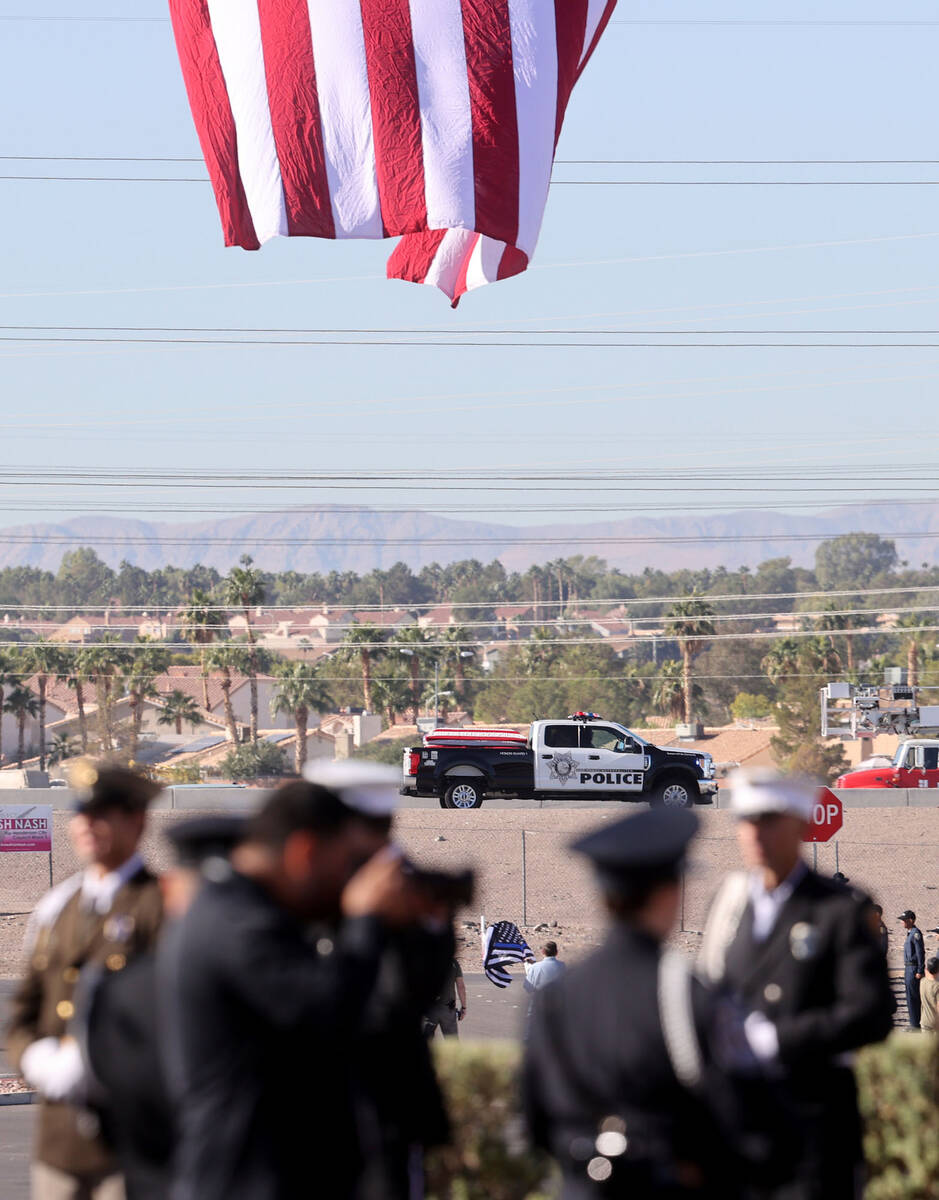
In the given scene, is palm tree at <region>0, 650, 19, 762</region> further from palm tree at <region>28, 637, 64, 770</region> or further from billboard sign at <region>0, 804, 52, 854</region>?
billboard sign at <region>0, 804, 52, 854</region>

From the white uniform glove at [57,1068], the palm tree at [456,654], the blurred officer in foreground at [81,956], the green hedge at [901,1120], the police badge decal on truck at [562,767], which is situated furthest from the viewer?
the palm tree at [456,654]

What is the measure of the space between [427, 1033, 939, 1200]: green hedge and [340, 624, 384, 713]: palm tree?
350 feet

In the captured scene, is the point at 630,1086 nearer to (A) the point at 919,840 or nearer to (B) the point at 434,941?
(B) the point at 434,941

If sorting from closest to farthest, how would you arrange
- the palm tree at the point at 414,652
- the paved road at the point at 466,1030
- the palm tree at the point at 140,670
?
the paved road at the point at 466,1030 → the palm tree at the point at 140,670 → the palm tree at the point at 414,652

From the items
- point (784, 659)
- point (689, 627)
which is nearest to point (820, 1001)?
point (689, 627)

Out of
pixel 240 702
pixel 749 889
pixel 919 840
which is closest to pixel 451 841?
pixel 919 840

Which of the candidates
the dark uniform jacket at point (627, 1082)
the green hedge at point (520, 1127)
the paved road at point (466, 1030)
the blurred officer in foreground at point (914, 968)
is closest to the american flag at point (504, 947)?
the paved road at point (466, 1030)

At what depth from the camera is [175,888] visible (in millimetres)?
4316

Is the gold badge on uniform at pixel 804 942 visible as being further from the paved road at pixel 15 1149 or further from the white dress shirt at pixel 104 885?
the paved road at pixel 15 1149

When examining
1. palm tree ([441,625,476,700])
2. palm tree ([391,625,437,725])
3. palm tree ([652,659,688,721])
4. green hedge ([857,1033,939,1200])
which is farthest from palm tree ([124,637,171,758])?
green hedge ([857,1033,939,1200])

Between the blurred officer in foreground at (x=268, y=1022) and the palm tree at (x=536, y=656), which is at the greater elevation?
the blurred officer in foreground at (x=268, y=1022)

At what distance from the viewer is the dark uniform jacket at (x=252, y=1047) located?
3.60 meters

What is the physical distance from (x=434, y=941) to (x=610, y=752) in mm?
32384

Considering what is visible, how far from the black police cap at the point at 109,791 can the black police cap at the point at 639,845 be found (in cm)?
179
